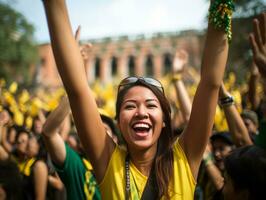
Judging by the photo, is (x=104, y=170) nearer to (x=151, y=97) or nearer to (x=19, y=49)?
(x=151, y=97)

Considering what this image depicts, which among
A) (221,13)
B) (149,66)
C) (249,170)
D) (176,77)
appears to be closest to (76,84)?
(221,13)

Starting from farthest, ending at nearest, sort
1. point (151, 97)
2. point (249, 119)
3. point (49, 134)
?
point (249, 119) → point (49, 134) → point (151, 97)

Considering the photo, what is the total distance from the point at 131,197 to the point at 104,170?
0.18 meters

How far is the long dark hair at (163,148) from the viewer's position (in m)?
1.73

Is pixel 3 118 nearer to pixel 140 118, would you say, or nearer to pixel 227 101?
pixel 227 101

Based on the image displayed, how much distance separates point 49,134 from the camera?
2539 mm

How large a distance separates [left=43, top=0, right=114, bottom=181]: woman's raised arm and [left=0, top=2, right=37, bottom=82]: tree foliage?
2790 centimetres

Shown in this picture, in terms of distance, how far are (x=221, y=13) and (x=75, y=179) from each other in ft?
5.15

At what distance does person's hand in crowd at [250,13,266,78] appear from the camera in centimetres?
208

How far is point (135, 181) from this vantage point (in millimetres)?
1751

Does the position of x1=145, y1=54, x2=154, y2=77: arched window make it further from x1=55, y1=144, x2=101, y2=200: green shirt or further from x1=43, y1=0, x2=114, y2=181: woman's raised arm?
x1=43, y1=0, x2=114, y2=181: woman's raised arm

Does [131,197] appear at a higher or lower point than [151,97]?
lower

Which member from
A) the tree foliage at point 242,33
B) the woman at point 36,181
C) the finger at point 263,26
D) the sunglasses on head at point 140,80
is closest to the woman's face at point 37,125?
the woman at point 36,181

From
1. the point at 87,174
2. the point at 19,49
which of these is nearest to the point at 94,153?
the point at 87,174
